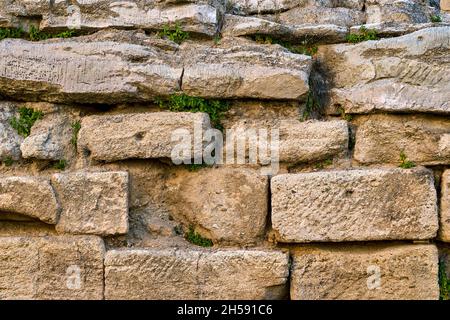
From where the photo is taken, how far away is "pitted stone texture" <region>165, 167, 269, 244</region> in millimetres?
3750

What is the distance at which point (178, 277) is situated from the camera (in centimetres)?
362

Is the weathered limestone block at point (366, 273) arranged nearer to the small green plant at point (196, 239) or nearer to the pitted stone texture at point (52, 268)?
the small green plant at point (196, 239)

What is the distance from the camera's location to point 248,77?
3.82 meters

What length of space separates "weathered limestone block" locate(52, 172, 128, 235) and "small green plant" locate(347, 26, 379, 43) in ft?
5.30

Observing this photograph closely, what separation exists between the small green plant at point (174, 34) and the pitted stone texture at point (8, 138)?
1.05 meters

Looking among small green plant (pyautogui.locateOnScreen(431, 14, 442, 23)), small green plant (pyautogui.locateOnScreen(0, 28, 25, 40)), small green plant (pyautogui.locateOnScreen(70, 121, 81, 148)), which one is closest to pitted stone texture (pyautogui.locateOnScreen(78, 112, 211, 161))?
small green plant (pyautogui.locateOnScreen(70, 121, 81, 148))

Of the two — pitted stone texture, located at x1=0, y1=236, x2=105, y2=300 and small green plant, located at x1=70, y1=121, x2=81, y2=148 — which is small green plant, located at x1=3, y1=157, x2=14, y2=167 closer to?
small green plant, located at x1=70, y1=121, x2=81, y2=148

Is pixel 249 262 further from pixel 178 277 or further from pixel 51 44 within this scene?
pixel 51 44

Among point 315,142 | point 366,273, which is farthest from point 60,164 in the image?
point 366,273

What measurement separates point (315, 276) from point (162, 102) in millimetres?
1353

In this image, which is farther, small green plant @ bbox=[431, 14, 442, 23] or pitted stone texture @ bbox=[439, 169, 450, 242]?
small green plant @ bbox=[431, 14, 442, 23]

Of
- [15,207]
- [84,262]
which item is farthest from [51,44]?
[84,262]

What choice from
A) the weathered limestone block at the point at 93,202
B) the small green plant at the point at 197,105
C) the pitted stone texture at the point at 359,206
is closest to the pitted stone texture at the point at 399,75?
the pitted stone texture at the point at 359,206

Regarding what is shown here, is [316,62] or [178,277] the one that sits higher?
[316,62]
